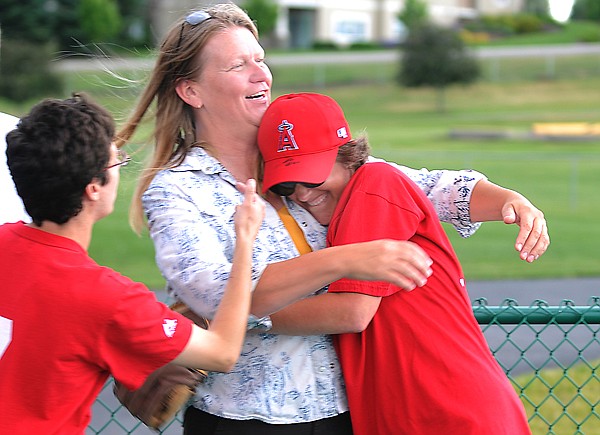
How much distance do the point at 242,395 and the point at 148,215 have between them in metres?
0.52

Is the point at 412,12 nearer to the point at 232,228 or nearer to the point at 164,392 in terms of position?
the point at 232,228

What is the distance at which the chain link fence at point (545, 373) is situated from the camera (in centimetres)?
310

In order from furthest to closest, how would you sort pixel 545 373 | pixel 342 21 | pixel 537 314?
pixel 342 21 → pixel 545 373 → pixel 537 314

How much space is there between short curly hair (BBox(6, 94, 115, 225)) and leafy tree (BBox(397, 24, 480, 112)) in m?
34.4

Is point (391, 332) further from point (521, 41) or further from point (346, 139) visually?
point (521, 41)

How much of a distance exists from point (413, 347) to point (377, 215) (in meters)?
0.34

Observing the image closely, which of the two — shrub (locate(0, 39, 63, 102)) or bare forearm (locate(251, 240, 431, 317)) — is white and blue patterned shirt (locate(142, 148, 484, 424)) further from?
shrub (locate(0, 39, 63, 102))

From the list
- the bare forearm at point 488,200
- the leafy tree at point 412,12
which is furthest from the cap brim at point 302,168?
the leafy tree at point 412,12

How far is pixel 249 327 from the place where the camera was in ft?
7.24

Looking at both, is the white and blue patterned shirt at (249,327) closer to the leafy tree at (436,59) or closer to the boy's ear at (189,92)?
the boy's ear at (189,92)

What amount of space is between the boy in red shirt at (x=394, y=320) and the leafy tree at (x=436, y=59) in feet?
111

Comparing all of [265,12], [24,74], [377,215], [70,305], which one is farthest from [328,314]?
[265,12]

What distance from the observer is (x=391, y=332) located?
2.24 m

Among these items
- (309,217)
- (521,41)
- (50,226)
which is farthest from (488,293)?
(521,41)
